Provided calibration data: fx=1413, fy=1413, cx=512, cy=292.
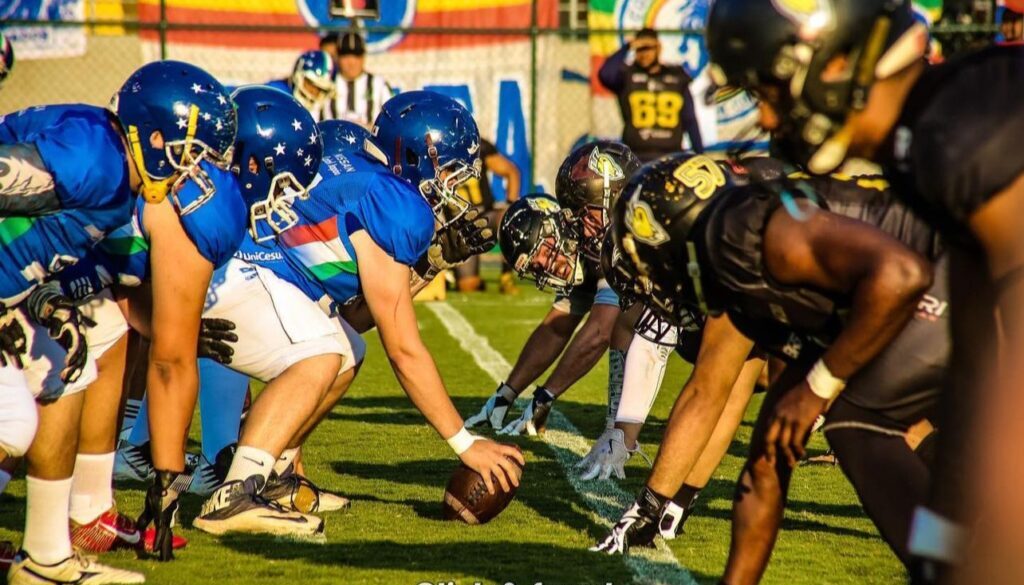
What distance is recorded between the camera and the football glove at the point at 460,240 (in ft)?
18.5

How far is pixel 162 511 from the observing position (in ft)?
14.3

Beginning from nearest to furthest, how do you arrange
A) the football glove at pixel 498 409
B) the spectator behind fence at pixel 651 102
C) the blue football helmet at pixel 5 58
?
the blue football helmet at pixel 5 58 → the football glove at pixel 498 409 → the spectator behind fence at pixel 651 102

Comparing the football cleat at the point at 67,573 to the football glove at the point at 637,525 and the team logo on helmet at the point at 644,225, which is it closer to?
the football glove at the point at 637,525

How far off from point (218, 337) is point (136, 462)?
1084 millimetres

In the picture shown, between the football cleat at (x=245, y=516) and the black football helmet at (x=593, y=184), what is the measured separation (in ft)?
6.04

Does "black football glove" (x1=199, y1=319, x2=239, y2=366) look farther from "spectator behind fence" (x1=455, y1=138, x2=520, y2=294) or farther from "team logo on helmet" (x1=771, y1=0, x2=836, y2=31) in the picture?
"spectator behind fence" (x1=455, y1=138, x2=520, y2=294)

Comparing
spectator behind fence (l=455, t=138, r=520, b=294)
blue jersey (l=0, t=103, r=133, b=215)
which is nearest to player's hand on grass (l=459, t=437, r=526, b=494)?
blue jersey (l=0, t=103, r=133, b=215)

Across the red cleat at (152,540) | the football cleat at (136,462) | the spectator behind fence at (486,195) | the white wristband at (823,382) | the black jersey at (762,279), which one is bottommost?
the spectator behind fence at (486,195)

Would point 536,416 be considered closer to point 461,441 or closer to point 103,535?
point 461,441

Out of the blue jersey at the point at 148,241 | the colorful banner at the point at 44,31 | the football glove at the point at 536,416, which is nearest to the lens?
the blue jersey at the point at 148,241

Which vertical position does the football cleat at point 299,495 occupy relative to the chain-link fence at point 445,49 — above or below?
below

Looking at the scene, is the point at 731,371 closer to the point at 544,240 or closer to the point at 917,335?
the point at 917,335

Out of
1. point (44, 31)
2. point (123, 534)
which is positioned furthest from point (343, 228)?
point (44, 31)

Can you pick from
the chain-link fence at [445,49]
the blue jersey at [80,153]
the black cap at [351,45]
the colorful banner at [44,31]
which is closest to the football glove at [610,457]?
the blue jersey at [80,153]
